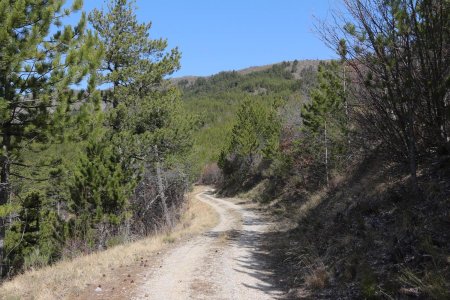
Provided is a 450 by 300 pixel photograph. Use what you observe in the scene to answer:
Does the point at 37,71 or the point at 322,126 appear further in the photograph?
the point at 322,126

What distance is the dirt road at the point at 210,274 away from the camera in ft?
23.8

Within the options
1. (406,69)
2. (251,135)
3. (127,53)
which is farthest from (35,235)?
(251,135)

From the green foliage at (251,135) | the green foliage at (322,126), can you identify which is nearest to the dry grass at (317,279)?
the green foliage at (322,126)

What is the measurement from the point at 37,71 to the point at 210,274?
596 centimetres

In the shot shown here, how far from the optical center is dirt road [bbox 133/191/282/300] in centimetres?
726

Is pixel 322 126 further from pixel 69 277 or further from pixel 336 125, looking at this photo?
pixel 69 277

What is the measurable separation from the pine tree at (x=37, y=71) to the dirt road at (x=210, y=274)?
14.3ft

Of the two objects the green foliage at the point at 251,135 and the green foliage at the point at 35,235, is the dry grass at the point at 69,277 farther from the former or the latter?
the green foliage at the point at 251,135

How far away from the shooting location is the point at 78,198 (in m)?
15.7

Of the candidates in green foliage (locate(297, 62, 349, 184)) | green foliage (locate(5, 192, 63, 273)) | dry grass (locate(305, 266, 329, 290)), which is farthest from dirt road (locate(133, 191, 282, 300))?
green foliage (locate(297, 62, 349, 184))

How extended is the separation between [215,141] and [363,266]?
87385 millimetres

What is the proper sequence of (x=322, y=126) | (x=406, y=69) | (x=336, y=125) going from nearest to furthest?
(x=406, y=69), (x=336, y=125), (x=322, y=126)

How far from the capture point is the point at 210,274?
8.68m

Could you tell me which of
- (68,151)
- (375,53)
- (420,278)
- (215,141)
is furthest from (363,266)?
(215,141)
